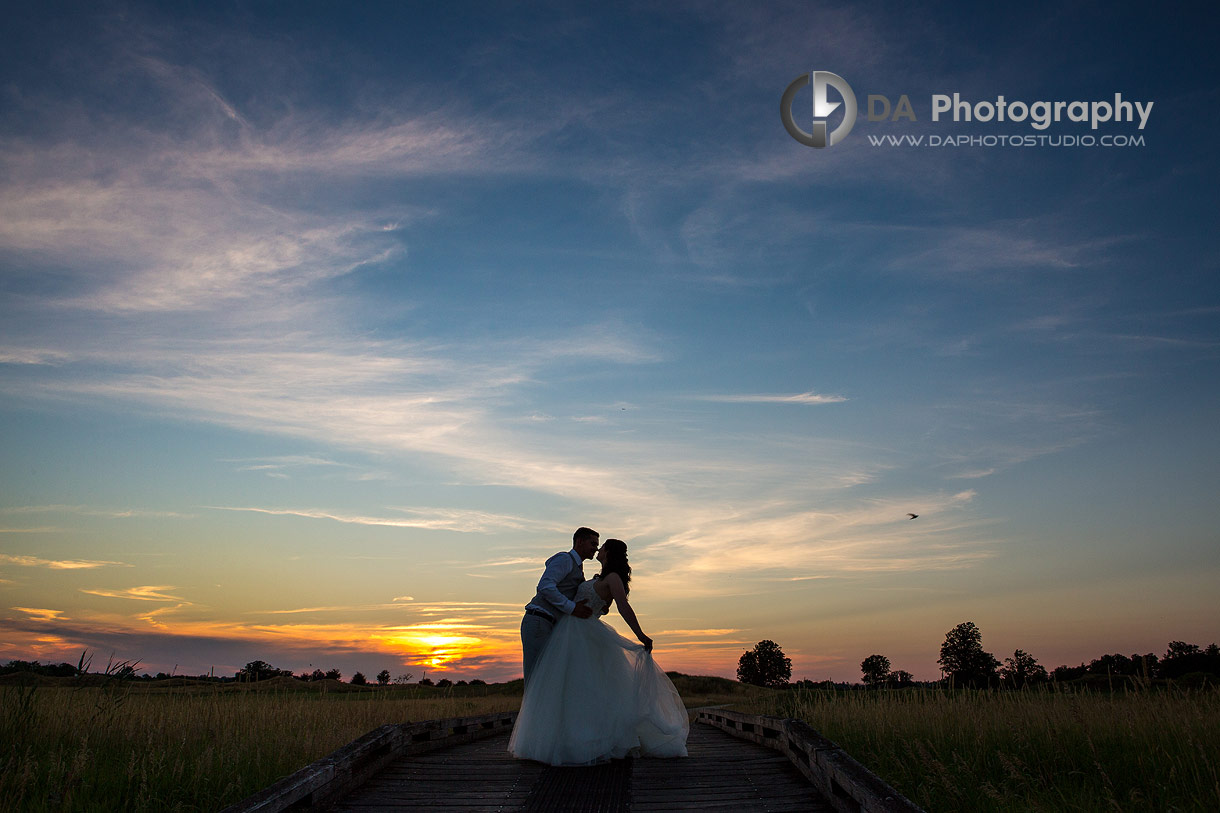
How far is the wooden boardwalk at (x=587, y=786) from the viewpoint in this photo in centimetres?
586

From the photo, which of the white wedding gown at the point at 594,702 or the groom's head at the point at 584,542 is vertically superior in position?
the groom's head at the point at 584,542

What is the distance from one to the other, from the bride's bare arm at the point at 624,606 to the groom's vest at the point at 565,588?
1.45ft

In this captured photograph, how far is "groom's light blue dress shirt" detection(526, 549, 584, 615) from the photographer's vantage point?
879 centimetres

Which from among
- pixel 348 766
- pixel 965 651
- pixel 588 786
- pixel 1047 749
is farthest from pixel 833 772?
pixel 965 651

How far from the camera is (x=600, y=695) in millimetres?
8461

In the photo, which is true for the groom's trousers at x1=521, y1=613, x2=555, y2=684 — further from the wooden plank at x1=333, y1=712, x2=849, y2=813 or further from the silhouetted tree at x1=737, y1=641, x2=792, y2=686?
the silhouetted tree at x1=737, y1=641, x2=792, y2=686

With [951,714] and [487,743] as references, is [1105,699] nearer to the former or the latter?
[951,714]

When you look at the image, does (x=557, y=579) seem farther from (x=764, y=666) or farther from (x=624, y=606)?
(x=764, y=666)

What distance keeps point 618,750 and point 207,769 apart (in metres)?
4.00

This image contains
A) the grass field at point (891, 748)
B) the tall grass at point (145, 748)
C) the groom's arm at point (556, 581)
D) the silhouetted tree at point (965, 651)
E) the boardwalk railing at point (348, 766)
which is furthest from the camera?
the silhouetted tree at point (965, 651)

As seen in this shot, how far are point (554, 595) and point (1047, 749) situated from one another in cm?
521

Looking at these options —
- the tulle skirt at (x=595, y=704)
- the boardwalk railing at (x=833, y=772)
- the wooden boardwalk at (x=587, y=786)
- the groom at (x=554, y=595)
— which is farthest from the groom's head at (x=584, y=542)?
the boardwalk railing at (x=833, y=772)

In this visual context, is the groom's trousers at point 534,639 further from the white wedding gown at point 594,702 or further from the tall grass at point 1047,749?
the tall grass at point 1047,749

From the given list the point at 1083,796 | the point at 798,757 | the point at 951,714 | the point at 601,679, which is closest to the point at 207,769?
the point at 601,679
